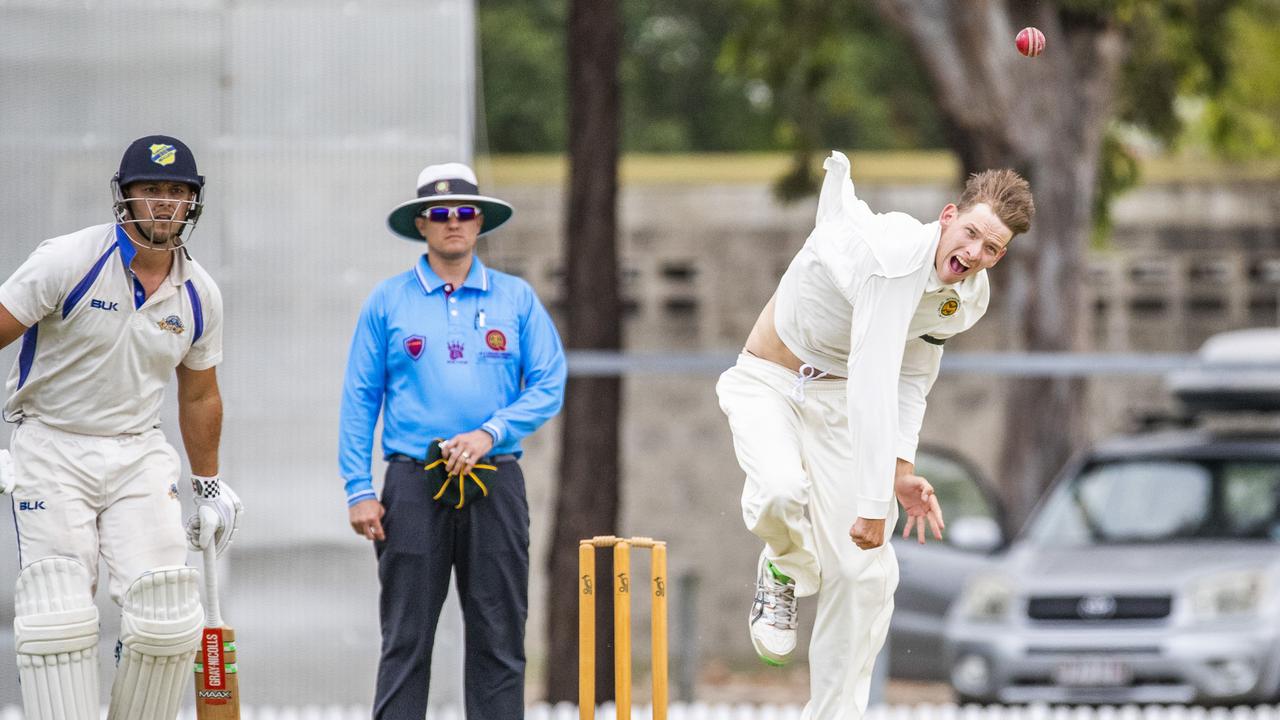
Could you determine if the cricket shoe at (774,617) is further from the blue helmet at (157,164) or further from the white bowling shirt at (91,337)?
the blue helmet at (157,164)

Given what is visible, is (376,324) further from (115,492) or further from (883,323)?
(883,323)

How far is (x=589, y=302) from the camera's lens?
10.1m

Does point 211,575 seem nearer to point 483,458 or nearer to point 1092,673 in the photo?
point 483,458

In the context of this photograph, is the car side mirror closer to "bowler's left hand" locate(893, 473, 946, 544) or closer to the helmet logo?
"bowler's left hand" locate(893, 473, 946, 544)

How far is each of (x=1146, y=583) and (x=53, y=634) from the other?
5.13 m

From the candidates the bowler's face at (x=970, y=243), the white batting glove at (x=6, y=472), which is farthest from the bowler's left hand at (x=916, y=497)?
the white batting glove at (x=6, y=472)

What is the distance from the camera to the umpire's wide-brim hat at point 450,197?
5.66 meters

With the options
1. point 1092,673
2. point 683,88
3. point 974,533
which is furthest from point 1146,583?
point 683,88

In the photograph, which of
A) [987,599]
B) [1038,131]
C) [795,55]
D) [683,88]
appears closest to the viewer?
[987,599]

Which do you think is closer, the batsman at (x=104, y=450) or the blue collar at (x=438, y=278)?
the batsman at (x=104, y=450)

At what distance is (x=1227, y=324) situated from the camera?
1323 centimetres

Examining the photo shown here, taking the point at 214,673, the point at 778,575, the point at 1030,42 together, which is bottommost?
the point at 214,673

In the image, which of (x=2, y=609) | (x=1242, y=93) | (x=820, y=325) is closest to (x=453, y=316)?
(x=820, y=325)

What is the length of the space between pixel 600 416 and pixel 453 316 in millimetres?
4512
